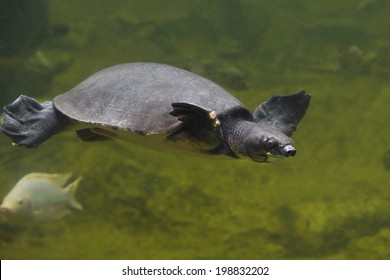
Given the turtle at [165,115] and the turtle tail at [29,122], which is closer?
the turtle at [165,115]

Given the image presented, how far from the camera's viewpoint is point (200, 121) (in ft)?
6.15

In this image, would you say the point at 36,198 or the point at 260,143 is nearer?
the point at 260,143

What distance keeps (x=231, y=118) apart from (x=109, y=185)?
8.56 ft

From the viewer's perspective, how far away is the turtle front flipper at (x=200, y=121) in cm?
181

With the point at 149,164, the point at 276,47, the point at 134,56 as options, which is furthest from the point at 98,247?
the point at 276,47

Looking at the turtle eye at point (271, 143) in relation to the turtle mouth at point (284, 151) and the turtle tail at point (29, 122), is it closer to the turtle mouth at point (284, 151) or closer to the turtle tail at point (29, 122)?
the turtle mouth at point (284, 151)

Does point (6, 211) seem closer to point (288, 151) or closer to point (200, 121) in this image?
point (200, 121)

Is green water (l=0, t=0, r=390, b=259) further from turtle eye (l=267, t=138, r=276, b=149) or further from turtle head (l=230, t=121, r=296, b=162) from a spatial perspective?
turtle eye (l=267, t=138, r=276, b=149)

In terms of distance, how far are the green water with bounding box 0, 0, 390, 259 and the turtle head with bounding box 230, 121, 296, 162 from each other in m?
2.15

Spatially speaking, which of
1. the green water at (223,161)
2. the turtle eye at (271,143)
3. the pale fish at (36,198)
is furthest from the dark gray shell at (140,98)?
the green water at (223,161)

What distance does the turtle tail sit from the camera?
236cm

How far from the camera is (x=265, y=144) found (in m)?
1.87

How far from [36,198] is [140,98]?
5.51ft

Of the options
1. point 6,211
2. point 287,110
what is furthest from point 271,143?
point 6,211
